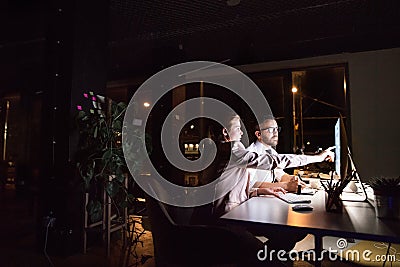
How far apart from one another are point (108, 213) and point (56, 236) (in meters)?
0.54

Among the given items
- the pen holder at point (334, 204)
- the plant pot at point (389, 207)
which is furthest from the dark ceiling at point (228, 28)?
the plant pot at point (389, 207)

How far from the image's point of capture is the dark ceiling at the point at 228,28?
332 cm

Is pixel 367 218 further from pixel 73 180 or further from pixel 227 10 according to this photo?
pixel 227 10

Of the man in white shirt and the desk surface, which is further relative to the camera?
the man in white shirt

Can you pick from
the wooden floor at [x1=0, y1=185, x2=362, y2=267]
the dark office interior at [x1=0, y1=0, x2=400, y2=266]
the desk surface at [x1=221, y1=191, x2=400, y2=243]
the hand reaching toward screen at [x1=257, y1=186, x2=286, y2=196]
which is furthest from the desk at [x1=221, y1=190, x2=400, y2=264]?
the dark office interior at [x1=0, y1=0, x2=400, y2=266]

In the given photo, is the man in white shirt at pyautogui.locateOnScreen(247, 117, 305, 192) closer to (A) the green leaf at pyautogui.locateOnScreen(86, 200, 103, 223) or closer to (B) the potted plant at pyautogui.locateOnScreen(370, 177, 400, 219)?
(B) the potted plant at pyautogui.locateOnScreen(370, 177, 400, 219)

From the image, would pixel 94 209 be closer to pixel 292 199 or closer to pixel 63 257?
pixel 63 257

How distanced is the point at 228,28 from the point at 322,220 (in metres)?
3.19

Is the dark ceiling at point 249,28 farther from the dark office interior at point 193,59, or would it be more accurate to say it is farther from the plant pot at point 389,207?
the plant pot at point 389,207

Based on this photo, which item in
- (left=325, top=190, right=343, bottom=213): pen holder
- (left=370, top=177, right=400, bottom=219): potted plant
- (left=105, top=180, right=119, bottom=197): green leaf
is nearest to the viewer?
(left=370, top=177, right=400, bottom=219): potted plant

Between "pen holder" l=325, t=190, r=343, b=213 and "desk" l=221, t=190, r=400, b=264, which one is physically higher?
"pen holder" l=325, t=190, r=343, b=213

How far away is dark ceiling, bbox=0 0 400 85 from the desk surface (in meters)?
2.55

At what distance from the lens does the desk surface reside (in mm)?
1104

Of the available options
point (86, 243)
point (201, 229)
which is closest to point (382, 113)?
point (201, 229)
